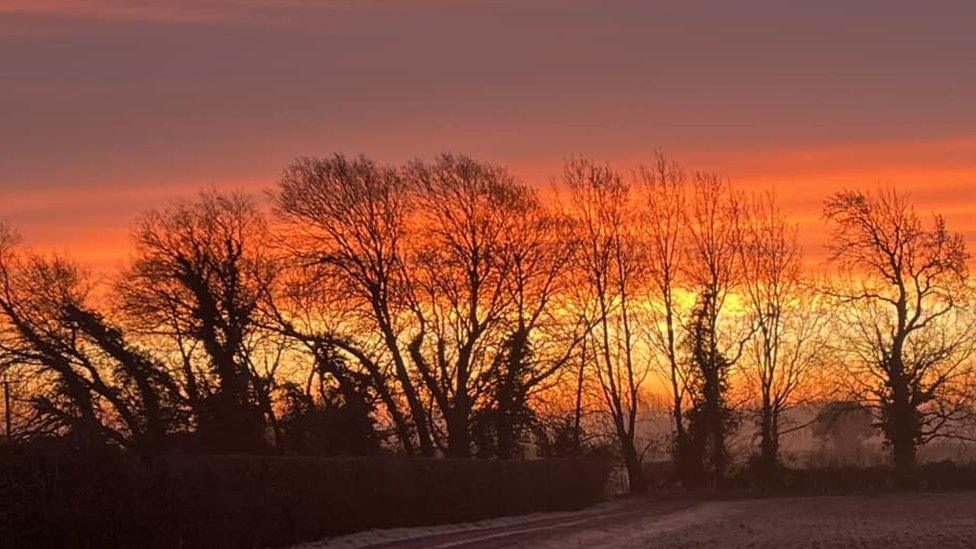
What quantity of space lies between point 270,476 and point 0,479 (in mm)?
9017

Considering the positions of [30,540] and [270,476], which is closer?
[30,540]

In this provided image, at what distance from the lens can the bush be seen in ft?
73.1

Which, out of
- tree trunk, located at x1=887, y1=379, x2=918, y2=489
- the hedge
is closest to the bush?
the hedge

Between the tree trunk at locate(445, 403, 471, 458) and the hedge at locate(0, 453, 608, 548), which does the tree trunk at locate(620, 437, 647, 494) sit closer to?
the tree trunk at locate(445, 403, 471, 458)

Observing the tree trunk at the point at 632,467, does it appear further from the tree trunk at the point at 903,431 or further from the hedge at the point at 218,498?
the hedge at the point at 218,498

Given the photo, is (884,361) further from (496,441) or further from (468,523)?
(468,523)

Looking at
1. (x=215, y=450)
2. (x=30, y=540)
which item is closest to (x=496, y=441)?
(x=215, y=450)

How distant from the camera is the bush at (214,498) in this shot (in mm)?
22281

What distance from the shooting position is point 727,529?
3791 centimetres

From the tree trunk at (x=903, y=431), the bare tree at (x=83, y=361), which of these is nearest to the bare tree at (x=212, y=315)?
the bare tree at (x=83, y=361)

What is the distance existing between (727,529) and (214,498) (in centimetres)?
1818

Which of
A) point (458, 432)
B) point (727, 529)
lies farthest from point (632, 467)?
point (727, 529)

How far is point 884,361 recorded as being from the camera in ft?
228

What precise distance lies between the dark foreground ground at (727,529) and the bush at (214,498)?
0.94 m
